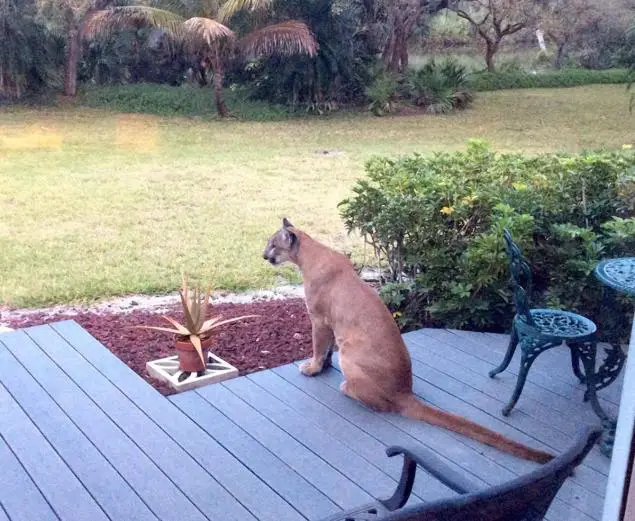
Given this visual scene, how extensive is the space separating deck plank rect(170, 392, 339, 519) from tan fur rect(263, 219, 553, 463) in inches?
26.4

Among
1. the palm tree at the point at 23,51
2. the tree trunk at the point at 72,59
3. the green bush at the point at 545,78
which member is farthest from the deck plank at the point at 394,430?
the green bush at the point at 545,78

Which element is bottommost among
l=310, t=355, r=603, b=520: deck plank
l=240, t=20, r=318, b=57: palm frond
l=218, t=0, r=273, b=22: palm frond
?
l=310, t=355, r=603, b=520: deck plank

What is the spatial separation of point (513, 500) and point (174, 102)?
17.2 m

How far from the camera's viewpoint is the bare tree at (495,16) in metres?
23.2

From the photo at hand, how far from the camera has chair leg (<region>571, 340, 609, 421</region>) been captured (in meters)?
3.75

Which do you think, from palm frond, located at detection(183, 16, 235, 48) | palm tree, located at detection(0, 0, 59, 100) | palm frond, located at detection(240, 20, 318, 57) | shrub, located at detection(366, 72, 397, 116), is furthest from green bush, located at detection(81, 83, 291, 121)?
shrub, located at detection(366, 72, 397, 116)

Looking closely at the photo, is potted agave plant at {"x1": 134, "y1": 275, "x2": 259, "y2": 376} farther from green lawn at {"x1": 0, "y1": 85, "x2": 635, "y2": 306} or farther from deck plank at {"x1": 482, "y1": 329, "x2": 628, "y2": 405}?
green lawn at {"x1": 0, "y1": 85, "x2": 635, "y2": 306}

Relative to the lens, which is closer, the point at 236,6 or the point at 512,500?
the point at 512,500

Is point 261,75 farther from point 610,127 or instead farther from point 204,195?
point 204,195

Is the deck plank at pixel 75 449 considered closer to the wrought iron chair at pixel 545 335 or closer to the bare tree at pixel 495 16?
the wrought iron chair at pixel 545 335

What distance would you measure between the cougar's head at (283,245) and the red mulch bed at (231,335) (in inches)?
25.2

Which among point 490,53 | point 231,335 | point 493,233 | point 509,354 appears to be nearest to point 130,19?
point 231,335

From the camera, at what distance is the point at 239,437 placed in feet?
11.8

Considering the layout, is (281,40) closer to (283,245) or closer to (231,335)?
(231,335)
